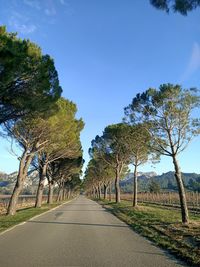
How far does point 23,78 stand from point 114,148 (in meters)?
27.9

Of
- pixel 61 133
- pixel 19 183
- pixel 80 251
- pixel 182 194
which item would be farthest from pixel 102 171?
pixel 80 251

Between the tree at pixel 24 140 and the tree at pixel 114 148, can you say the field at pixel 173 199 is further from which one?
the tree at pixel 24 140

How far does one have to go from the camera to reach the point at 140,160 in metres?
34.6

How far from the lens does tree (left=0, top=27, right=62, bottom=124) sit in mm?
14695

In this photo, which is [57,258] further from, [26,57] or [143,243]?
[26,57]

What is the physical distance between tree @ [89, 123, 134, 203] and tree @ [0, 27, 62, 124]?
1874 cm

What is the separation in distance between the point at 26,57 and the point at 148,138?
8.27m

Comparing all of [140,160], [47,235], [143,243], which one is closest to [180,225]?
[143,243]

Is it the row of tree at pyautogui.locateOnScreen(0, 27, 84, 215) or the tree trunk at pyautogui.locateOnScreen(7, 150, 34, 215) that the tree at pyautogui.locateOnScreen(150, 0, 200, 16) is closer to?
the row of tree at pyautogui.locateOnScreen(0, 27, 84, 215)

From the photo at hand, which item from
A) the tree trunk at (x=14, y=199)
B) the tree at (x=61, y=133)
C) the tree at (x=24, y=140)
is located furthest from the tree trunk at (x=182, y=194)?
the tree trunk at (x=14, y=199)

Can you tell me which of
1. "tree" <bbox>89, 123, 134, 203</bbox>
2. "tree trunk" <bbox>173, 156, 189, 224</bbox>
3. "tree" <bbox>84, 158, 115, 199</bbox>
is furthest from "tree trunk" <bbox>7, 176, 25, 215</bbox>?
"tree" <bbox>84, 158, 115, 199</bbox>

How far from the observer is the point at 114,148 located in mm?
43188

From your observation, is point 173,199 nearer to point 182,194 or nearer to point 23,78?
point 182,194

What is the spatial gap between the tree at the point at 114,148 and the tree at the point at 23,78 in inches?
738
